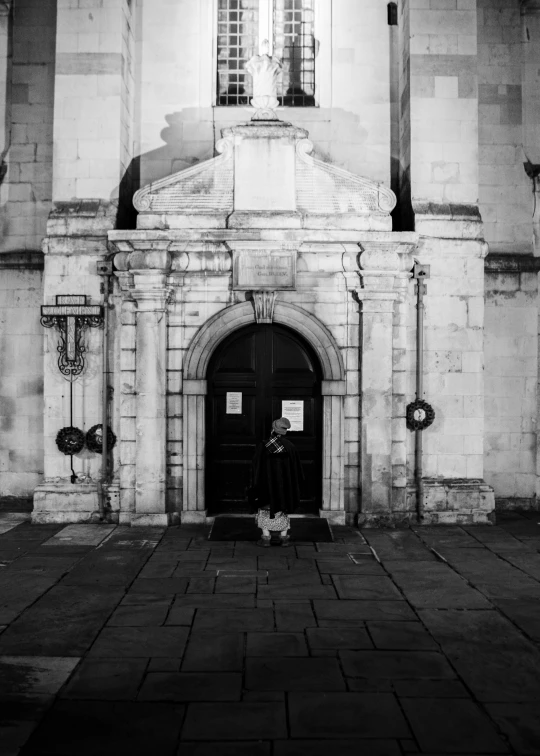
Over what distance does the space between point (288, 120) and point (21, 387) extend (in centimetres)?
600

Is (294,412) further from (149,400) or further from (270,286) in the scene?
(149,400)

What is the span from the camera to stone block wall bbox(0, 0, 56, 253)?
10.8 metres

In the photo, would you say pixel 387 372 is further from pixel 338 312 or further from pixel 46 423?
pixel 46 423

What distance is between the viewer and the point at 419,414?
30.8 feet

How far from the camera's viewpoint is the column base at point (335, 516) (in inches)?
367

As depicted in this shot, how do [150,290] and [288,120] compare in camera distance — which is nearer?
[150,290]

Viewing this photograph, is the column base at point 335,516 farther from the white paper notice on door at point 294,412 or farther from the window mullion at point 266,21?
the window mullion at point 266,21

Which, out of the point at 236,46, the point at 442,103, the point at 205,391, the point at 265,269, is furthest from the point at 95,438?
the point at 442,103

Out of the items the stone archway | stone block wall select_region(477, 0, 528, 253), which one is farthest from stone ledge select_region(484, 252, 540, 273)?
the stone archway

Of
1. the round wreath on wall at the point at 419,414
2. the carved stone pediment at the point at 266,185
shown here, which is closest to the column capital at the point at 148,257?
the carved stone pediment at the point at 266,185

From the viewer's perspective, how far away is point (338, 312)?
9453 millimetres

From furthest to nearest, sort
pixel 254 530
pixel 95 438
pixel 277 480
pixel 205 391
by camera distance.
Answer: pixel 95 438 < pixel 205 391 < pixel 254 530 < pixel 277 480

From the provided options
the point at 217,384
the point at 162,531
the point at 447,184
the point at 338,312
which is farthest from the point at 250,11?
the point at 162,531

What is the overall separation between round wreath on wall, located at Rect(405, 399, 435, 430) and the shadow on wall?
142 inches
